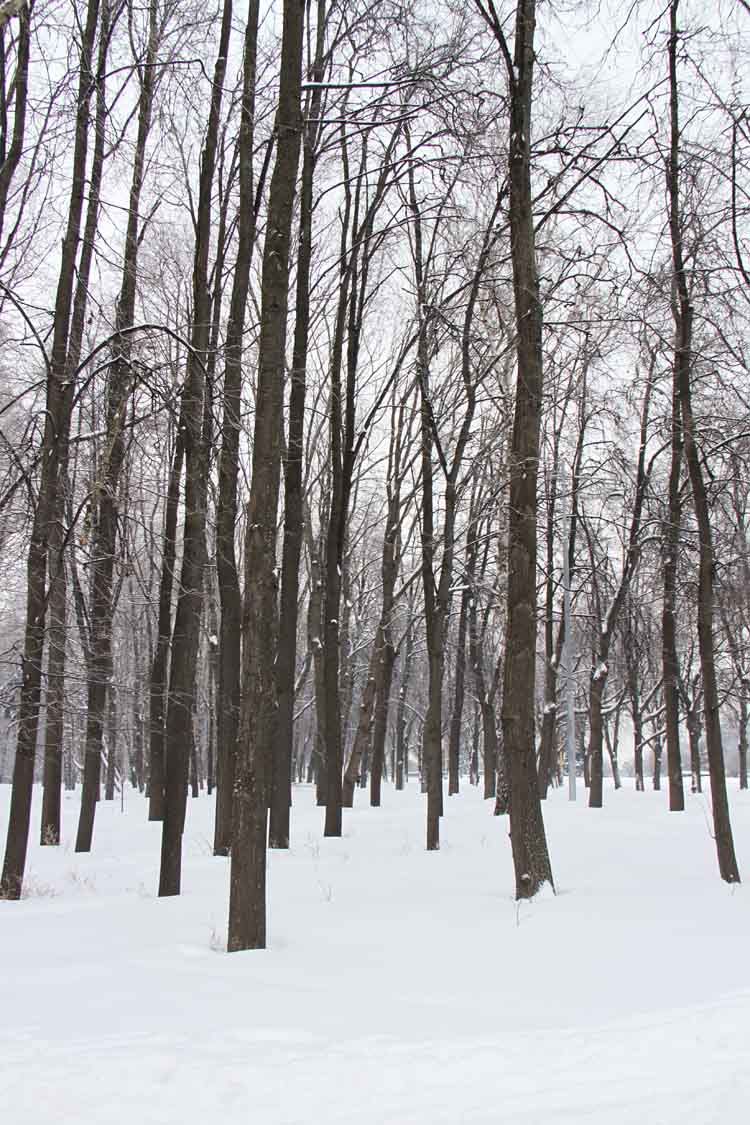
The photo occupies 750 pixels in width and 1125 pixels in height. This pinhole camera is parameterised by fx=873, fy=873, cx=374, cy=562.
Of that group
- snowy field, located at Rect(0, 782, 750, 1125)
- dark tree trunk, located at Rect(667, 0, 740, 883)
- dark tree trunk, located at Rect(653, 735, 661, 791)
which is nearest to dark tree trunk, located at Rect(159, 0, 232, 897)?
snowy field, located at Rect(0, 782, 750, 1125)

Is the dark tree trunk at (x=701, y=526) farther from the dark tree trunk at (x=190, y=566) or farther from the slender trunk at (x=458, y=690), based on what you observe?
the slender trunk at (x=458, y=690)

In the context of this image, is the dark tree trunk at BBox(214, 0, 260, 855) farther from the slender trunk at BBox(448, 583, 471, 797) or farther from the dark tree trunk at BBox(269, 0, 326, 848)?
the slender trunk at BBox(448, 583, 471, 797)

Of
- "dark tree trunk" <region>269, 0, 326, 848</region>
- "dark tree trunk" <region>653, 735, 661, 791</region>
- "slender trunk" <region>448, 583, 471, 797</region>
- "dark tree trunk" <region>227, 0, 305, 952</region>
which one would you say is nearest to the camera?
"dark tree trunk" <region>227, 0, 305, 952</region>

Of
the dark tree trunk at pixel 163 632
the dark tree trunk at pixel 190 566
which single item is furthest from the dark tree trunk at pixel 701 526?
the dark tree trunk at pixel 163 632

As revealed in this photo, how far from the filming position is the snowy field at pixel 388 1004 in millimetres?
3557

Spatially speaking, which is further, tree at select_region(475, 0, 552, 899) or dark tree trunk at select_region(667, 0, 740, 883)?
dark tree trunk at select_region(667, 0, 740, 883)

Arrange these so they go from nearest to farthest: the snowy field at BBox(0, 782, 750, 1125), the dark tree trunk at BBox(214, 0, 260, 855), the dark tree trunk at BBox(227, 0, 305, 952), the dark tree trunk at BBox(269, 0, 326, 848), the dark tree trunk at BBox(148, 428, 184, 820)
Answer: the snowy field at BBox(0, 782, 750, 1125)
the dark tree trunk at BBox(227, 0, 305, 952)
the dark tree trunk at BBox(214, 0, 260, 855)
the dark tree trunk at BBox(148, 428, 184, 820)
the dark tree trunk at BBox(269, 0, 326, 848)

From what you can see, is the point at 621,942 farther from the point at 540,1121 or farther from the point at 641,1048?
the point at 540,1121

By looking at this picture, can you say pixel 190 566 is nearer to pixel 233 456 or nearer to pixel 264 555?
pixel 233 456

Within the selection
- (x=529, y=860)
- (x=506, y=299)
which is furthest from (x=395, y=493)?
(x=529, y=860)

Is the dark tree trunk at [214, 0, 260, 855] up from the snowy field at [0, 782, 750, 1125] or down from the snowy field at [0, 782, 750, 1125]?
up

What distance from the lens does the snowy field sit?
11.7 feet

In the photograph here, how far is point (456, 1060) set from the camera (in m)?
4.04

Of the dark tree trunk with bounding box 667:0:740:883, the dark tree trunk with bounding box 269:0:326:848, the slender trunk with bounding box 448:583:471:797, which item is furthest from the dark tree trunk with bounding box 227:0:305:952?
the slender trunk with bounding box 448:583:471:797
